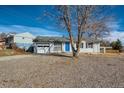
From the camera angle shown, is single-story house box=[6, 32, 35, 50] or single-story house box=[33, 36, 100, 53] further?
single-story house box=[6, 32, 35, 50]

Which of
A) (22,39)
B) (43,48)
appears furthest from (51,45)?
(22,39)

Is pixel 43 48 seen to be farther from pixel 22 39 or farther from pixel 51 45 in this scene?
pixel 22 39

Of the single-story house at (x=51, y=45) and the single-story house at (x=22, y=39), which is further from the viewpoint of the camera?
the single-story house at (x=22, y=39)

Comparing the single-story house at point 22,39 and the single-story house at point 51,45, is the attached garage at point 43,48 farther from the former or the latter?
the single-story house at point 22,39

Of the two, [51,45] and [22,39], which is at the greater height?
[22,39]

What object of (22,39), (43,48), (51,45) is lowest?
(43,48)

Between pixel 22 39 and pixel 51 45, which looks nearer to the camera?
pixel 51 45

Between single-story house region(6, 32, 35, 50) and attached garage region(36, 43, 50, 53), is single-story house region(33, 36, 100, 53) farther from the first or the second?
single-story house region(6, 32, 35, 50)

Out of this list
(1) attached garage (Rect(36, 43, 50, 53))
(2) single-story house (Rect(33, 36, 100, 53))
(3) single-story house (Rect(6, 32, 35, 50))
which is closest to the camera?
(1) attached garage (Rect(36, 43, 50, 53))

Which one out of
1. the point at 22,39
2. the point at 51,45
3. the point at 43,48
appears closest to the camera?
the point at 43,48

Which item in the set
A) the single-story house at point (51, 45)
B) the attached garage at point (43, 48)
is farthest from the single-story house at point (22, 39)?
the attached garage at point (43, 48)

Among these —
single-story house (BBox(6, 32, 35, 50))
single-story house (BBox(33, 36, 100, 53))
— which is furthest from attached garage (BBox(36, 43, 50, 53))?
single-story house (BBox(6, 32, 35, 50))

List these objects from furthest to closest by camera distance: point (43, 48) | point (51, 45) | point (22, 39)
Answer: point (22, 39) < point (51, 45) < point (43, 48)
